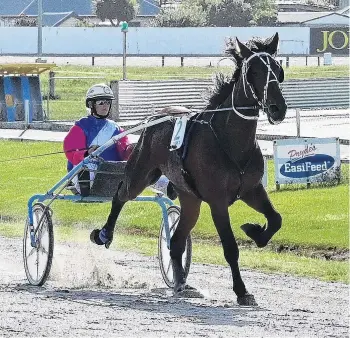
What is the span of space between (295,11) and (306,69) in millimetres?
30855

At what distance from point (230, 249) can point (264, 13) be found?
6002 cm

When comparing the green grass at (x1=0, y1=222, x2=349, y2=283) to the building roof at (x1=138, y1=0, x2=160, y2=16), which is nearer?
the green grass at (x1=0, y1=222, x2=349, y2=283)

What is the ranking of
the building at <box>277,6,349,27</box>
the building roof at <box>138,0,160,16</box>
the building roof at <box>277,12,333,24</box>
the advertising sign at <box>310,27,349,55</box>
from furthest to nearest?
the building roof at <box>138,0,160,16</box>
the building roof at <box>277,12,333,24</box>
the building at <box>277,6,349,27</box>
the advertising sign at <box>310,27,349,55</box>

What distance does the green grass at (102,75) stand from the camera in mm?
33859

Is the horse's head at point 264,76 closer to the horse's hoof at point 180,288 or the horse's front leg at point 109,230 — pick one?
the horse's hoof at point 180,288

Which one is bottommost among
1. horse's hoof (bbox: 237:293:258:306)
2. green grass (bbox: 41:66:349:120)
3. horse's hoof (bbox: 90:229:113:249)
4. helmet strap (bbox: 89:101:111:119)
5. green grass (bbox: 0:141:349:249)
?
green grass (bbox: 41:66:349:120)

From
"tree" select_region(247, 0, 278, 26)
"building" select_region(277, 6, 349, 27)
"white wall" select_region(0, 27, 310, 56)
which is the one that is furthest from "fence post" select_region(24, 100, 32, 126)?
"tree" select_region(247, 0, 278, 26)

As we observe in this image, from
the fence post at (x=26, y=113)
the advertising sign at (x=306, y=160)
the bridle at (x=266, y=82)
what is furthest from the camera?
the fence post at (x=26, y=113)

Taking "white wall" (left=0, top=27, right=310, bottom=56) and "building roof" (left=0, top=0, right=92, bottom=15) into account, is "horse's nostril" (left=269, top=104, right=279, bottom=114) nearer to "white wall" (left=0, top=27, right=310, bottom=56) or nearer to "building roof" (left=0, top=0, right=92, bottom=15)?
"white wall" (left=0, top=27, right=310, bottom=56)

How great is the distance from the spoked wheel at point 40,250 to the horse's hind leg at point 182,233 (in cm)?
111

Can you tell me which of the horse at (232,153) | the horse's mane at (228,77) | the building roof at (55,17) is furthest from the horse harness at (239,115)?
the building roof at (55,17)

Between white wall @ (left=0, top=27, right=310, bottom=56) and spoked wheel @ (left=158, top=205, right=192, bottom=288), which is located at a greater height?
spoked wheel @ (left=158, top=205, right=192, bottom=288)

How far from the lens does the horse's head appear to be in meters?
8.55

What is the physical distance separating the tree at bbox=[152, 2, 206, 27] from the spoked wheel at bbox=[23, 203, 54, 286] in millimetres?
58918
